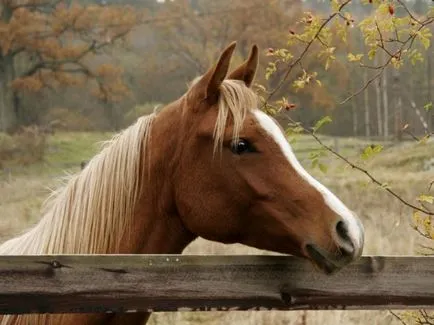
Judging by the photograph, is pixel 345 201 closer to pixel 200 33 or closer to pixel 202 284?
pixel 202 284

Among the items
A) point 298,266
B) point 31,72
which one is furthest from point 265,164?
point 31,72

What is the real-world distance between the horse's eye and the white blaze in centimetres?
9

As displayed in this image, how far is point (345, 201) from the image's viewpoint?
518 inches

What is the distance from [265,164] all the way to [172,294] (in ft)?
2.02

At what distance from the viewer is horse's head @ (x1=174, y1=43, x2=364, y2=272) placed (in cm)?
235

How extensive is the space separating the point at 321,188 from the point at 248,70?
2.57 feet

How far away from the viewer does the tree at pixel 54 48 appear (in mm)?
27875

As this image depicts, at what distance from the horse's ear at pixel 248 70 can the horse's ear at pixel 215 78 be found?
0.80ft

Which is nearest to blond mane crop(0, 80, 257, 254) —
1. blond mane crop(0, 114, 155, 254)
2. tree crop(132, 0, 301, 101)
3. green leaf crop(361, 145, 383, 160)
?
blond mane crop(0, 114, 155, 254)

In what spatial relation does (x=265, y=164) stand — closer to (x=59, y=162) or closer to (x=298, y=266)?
(x=298, y=266)

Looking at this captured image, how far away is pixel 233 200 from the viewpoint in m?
2.59

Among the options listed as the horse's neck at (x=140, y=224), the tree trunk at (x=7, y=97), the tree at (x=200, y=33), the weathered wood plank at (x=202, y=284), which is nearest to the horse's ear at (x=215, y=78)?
the horse's neck at (x=140, y=224)

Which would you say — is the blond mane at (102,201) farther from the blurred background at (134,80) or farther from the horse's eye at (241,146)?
the blurred background at (134,80)

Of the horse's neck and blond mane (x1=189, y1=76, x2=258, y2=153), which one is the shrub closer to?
the horse's neck
